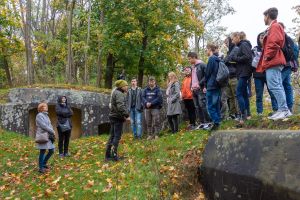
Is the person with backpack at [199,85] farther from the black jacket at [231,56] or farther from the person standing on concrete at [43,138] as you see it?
the person standing on concrete at [43,138]

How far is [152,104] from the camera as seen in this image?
984 cm

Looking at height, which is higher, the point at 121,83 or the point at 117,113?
the point at 121,83

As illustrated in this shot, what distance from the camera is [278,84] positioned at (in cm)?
607

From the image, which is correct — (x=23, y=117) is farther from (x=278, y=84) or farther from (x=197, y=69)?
(x=278, y=84)

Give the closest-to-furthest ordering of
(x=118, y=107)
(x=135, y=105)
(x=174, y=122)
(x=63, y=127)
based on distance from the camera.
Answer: (x=118, y=107) < (x=63, y=127) < (x=174, y=122) < (x=135, y=105)

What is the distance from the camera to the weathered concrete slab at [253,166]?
3539 millimetres

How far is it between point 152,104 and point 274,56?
14.9 feet

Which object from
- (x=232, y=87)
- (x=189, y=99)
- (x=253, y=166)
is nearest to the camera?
(x=253, y=166)

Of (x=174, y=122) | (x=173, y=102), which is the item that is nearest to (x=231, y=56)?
(x=173, y=102)

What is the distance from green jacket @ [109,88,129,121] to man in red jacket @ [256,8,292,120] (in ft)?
10.3

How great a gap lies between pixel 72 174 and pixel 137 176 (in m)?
1.66

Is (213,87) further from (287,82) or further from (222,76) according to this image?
(287,82)

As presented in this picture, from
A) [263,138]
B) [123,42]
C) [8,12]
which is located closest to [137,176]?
[263,138]

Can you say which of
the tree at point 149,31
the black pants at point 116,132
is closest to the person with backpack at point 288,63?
the black pants at point 116,132
